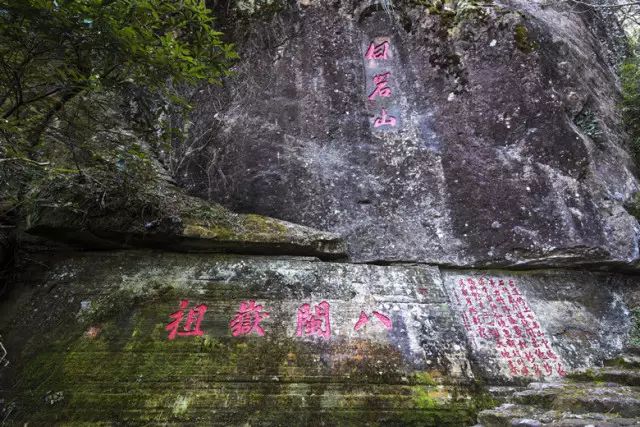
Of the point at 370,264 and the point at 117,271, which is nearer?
the point at 117,271

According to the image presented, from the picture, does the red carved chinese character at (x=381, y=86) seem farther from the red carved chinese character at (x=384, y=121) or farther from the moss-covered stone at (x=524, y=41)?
the moss-covered stone at (x=524, y=41)

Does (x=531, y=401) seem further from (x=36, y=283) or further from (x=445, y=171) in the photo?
(x=36, y=283)

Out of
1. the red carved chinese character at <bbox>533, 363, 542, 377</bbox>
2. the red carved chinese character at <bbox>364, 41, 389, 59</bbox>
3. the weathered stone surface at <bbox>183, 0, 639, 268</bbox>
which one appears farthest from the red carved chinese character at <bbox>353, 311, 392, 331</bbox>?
the red carved chinese character at <bbox>364, 41, 389, 59</bbox>

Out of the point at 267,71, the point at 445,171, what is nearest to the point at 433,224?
the point at 445,171

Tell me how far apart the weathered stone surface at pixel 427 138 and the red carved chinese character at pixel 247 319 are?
1.19 meters

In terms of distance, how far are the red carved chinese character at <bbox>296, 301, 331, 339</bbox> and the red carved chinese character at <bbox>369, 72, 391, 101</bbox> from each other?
291 cm

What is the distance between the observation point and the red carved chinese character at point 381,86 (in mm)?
5328

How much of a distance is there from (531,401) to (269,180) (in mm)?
3259

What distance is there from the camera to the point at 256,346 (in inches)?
134

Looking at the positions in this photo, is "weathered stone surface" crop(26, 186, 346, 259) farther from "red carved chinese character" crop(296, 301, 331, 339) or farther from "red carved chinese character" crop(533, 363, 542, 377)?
"red carved chinese character" crop(533, 363, 542, 377)

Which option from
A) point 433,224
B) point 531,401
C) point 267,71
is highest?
point 267,71

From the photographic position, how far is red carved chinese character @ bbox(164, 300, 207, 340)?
3461mm

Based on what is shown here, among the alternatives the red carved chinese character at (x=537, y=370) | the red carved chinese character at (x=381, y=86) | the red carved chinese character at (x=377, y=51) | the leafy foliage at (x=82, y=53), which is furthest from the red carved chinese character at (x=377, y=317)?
the red carved chinese character at (x=377, y=51)

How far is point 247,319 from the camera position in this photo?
3586mm
